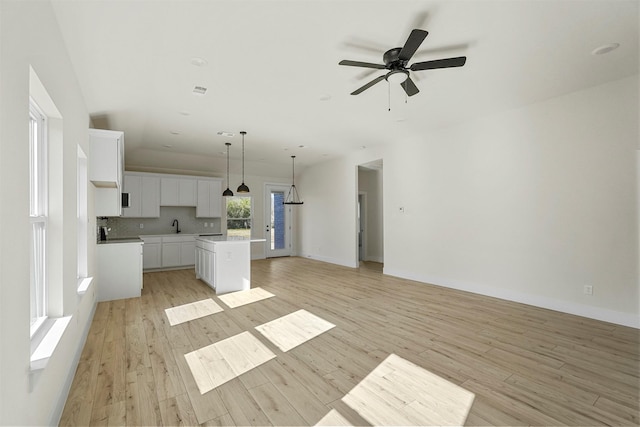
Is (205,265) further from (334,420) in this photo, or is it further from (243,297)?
(334,420)

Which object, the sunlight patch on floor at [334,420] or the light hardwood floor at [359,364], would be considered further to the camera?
the light hardwood floor at [359,364]

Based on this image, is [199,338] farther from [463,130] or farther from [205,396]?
[463,130]

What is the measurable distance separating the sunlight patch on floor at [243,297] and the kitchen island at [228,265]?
17 cm

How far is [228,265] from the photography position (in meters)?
5.22

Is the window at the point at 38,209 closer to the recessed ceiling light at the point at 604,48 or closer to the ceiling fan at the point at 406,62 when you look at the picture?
the ceiling fan at the point at 406,62

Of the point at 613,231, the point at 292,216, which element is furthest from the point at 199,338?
the point at 292,216

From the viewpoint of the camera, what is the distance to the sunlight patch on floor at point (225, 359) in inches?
95.3

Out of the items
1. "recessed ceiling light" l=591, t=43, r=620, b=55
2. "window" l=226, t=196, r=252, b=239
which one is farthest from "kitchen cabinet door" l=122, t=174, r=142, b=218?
"recessed ceiling light" l=591, t=43, r=620, b=55

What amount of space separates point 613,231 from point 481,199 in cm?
168

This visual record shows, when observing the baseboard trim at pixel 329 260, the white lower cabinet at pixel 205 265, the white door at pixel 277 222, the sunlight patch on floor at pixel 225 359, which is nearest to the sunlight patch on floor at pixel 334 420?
the sunlight patch on floor at pixel 225 359

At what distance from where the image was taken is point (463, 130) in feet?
17.2

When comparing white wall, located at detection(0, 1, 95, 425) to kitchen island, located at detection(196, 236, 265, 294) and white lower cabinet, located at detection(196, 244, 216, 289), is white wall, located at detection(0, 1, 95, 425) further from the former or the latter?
white lower cabinet, located at detection(196, 244, 216, 289)

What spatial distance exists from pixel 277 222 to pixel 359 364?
761cm

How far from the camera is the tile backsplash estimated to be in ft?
23.8
